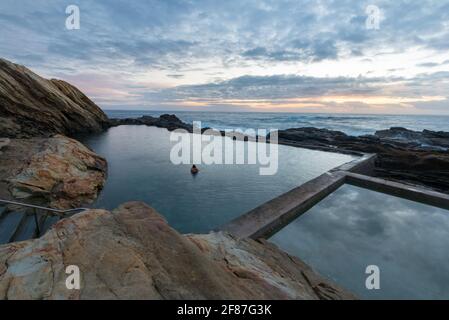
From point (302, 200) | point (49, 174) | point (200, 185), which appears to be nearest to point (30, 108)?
point (49, 174)

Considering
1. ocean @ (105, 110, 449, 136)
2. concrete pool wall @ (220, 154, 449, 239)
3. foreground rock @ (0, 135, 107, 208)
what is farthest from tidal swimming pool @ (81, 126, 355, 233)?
ocean @ (105, 110, 449, 136)

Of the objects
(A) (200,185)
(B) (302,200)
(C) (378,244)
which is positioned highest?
(B) (302,200)

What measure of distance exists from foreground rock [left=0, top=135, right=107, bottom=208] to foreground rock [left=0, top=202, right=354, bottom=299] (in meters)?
4.74

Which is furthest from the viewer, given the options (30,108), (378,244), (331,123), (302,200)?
(331,123)

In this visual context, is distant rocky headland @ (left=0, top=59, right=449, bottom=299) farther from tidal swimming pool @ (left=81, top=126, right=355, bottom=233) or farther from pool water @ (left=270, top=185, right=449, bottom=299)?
tidal swimming pool @ (left=81, top=126, right=355, bottom=233)

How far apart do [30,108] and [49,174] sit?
13637mm

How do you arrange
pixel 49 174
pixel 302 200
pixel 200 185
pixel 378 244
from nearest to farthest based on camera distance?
pixel 378 244 → pixel 302 200 → pixel 49 174 → pixel 200 185

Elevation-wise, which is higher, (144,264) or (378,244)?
(144,264)

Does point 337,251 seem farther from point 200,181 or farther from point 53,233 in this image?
point 200,181

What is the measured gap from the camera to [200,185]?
867cm

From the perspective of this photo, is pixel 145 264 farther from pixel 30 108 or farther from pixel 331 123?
pixel 331 123

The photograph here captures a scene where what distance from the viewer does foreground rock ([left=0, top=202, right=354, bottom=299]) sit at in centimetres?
193
